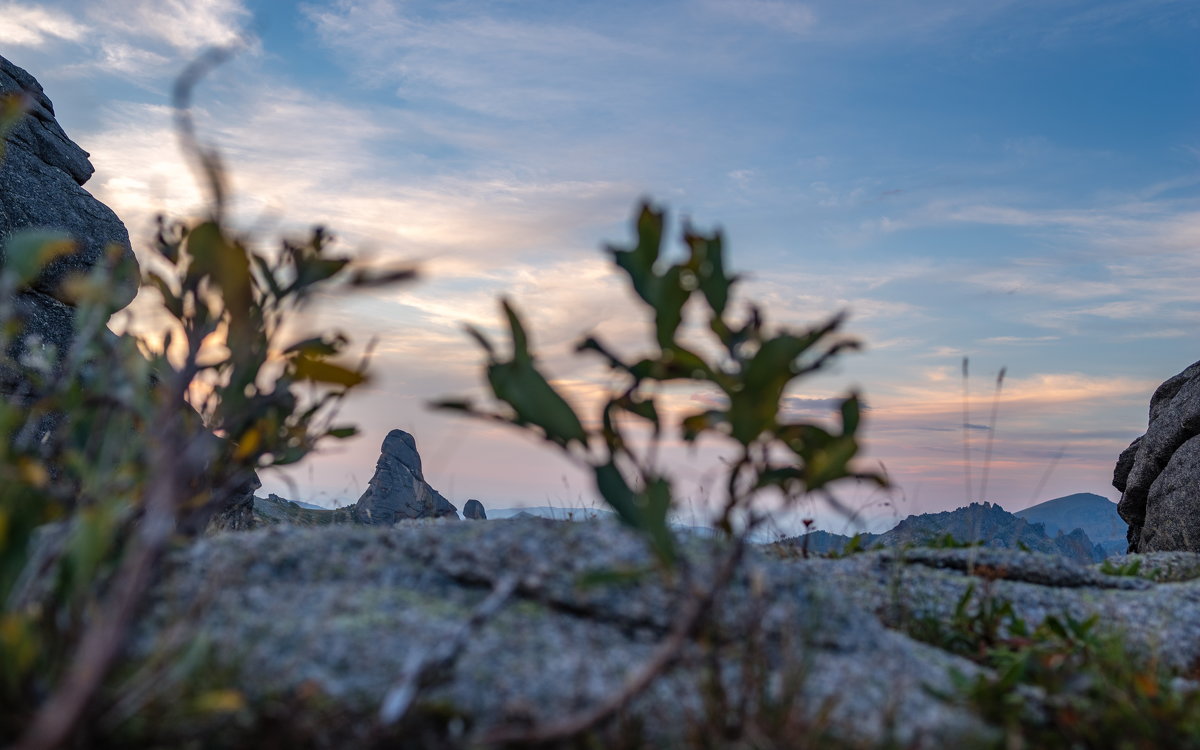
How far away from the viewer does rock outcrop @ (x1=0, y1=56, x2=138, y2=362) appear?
12.4 metres

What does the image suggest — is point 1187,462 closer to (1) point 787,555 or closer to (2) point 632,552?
A: (1) point 787,555

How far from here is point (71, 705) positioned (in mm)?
1746

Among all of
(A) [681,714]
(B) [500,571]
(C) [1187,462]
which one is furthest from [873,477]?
(C) [1187,462]

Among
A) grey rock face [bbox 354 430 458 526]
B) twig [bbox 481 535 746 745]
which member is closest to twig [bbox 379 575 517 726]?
twig [bbox 481 535 746 745]

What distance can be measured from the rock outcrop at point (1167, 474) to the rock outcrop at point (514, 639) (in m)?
10.6

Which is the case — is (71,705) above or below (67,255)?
below

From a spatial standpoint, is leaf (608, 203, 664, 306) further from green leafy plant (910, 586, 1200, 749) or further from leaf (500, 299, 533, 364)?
green leafy plant (910, 586, 1200, 749)

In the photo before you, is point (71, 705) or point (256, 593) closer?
point (71, 705)

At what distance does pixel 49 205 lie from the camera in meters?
13.3

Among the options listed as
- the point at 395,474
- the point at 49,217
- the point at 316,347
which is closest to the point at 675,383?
the point at 316,347

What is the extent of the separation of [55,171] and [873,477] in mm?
15186

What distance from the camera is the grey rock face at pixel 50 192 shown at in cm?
1268

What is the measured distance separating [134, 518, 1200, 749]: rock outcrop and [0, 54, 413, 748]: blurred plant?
271mm

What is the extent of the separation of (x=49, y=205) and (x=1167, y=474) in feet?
56.9
